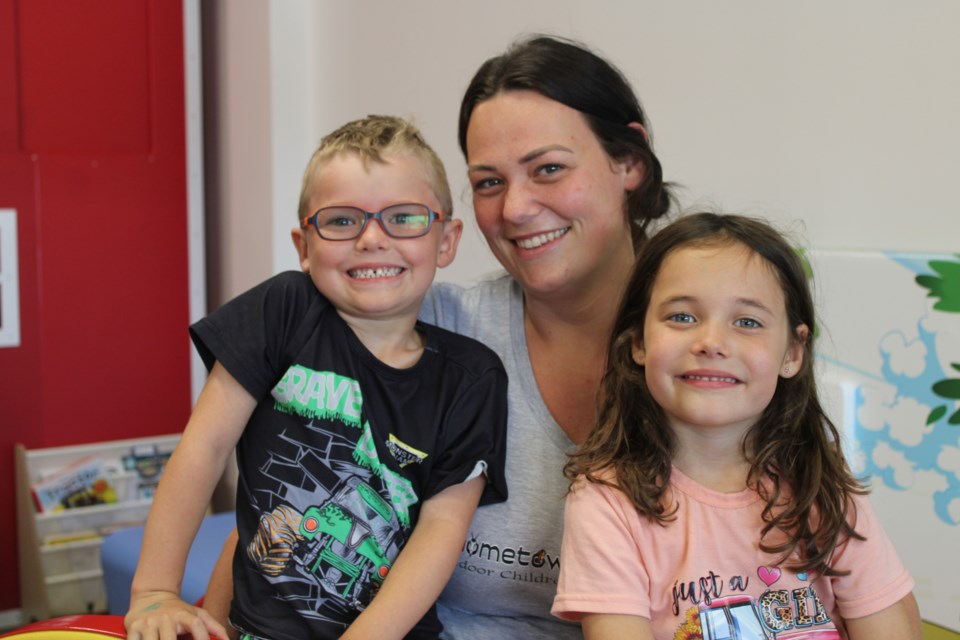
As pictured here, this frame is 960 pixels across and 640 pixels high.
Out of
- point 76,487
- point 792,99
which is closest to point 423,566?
point 792,99

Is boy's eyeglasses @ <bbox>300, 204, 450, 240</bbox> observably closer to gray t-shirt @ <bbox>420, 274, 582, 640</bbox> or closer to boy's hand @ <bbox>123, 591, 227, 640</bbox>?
gray t-shirt @ <bbox>420, 274, 582, 640</bbox>

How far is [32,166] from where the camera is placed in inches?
120

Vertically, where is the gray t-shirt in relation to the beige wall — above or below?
below

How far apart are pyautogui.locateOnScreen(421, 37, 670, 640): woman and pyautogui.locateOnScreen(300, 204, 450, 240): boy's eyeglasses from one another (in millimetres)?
158

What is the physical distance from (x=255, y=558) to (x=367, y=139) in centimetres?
59

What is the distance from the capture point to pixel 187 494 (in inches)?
52.9

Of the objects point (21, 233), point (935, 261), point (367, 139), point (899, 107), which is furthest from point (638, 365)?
point (21, 233)

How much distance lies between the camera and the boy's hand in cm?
117

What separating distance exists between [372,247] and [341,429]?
250 millimetres

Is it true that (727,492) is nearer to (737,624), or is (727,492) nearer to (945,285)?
(737,624)

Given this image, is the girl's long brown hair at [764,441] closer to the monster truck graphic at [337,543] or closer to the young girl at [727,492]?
the young girl at [727,492]

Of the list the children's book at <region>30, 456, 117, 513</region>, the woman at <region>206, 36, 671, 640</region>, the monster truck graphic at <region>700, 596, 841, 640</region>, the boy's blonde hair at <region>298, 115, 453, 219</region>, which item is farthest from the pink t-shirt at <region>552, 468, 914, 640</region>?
the children's book at <region>30, 456, 117, 513</region>

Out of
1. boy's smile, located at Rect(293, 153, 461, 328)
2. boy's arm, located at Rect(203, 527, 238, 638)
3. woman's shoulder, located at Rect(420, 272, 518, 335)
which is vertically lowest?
boy's arm, located at Rect(203, 527, 238, 638)

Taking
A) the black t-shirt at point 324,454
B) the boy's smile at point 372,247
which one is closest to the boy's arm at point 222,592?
the black t-shirt at point 324,454
